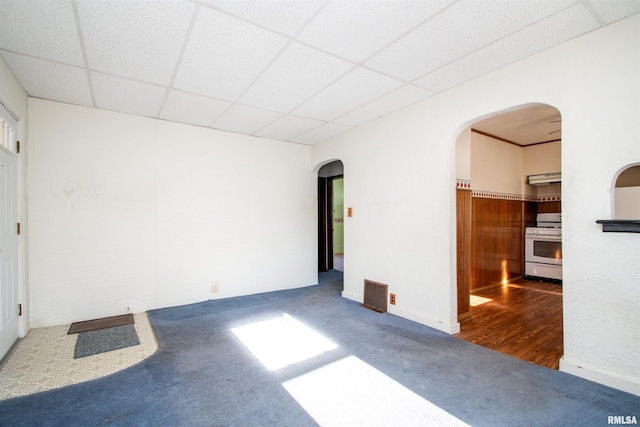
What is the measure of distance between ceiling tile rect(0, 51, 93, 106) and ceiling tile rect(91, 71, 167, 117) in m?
0.11

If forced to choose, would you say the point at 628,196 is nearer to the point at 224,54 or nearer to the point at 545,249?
the point at 545,249

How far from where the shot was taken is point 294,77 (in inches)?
110

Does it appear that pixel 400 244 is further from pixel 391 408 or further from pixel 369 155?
pixel 391 408

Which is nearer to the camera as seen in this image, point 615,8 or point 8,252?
point 615,8

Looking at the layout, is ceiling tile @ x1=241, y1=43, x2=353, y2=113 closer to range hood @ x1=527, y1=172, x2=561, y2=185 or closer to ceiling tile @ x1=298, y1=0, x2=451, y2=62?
ceiling tile @ x1=298, y1=0, x2=451, y2=62

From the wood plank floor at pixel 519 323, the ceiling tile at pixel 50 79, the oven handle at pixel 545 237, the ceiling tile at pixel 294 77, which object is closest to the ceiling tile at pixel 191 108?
the ceiling tile at pixel 294 77

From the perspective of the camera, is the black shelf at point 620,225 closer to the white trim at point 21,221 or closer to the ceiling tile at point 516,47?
the ceiling tile at point 516,47

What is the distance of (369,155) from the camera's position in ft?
13.5

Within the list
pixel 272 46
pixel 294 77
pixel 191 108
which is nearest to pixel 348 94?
pixel 294 77

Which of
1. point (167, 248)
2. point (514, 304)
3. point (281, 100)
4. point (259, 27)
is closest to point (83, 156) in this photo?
point (167, 248)

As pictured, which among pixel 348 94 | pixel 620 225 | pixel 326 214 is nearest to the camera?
pixel 620 225

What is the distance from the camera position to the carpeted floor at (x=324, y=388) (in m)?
1.80

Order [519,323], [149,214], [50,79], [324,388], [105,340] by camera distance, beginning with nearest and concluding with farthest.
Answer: [324,388]
[50,79]
[105,340]
[519,323]
[149,214]

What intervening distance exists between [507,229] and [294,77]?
4832mm
